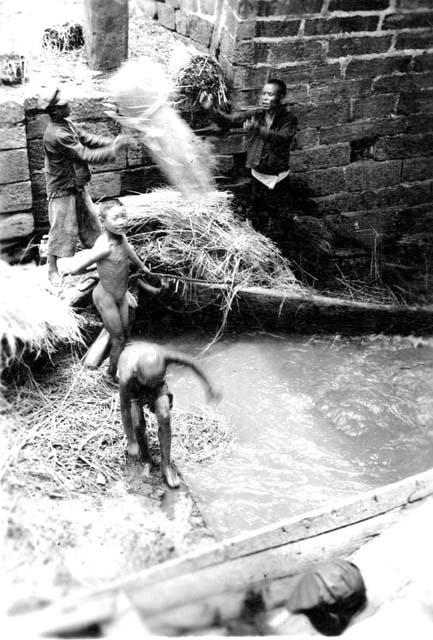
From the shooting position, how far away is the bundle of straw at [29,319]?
423 cm

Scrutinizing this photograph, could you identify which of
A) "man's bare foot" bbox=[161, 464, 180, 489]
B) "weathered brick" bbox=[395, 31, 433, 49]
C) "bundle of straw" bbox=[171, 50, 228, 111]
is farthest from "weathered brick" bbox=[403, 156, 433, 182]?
"man's bare foot" bbox=[161, 464, 180, 489]

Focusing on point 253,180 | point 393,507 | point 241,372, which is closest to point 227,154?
point 253,180

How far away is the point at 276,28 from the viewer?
6.05 metres

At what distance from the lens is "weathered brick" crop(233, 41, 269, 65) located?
603 centimetres

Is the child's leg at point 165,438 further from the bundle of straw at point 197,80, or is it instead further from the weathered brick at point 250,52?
the weathered brick at point 250,52

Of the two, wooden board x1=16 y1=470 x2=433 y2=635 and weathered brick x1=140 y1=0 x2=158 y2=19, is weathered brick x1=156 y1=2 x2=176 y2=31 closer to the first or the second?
weathered brick x1=140 y1=0 x2=158 y2=19

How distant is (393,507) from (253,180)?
360 cm

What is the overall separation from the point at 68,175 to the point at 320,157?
117 inches

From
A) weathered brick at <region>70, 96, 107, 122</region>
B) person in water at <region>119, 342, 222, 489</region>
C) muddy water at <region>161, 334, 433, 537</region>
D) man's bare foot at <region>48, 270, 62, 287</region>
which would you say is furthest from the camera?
weathered brick at <region>70, 96, 107, 122</region>

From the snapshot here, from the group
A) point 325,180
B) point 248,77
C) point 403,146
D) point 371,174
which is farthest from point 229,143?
point 403,146

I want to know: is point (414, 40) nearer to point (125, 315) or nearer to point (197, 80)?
point (197, 80)

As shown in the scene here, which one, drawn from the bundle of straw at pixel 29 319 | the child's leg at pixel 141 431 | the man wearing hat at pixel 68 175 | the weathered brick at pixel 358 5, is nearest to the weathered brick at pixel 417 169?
the weathered brick at pixel 358 5

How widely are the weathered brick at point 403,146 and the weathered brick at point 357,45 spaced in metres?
0.91

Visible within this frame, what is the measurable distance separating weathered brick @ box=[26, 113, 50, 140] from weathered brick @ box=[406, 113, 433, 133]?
3.70 metres
